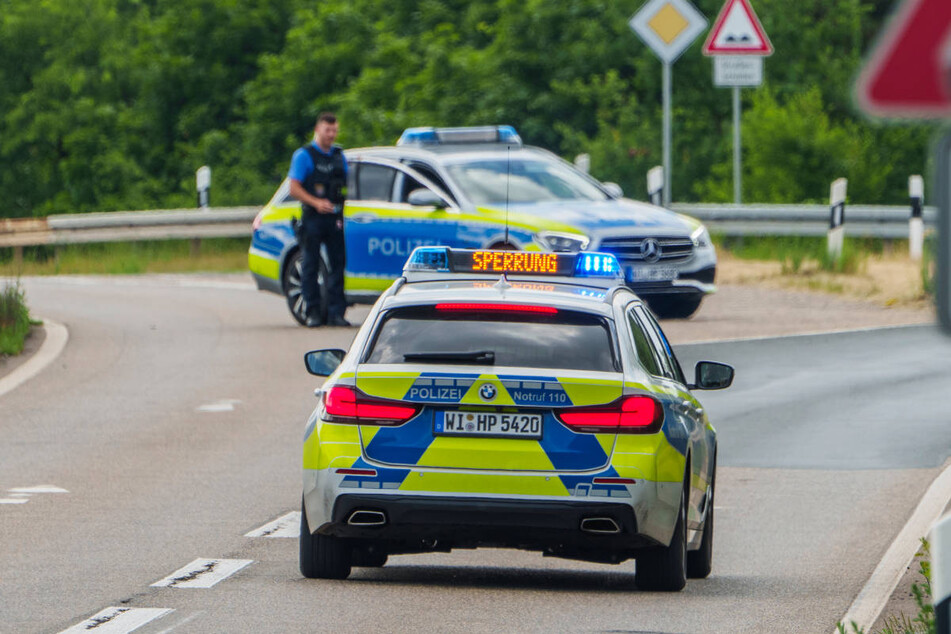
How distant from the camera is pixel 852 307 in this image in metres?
22.8

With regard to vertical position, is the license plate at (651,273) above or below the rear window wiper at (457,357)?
below

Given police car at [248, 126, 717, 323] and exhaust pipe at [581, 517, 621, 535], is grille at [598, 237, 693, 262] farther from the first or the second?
exhaust pipe at [581, 517, 621, 535]

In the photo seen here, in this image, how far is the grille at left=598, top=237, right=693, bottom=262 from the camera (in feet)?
63.3

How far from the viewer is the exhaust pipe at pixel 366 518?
8.70 m

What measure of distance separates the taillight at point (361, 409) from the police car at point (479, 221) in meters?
10.3

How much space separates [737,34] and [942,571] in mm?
21699

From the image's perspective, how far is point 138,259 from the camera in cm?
3212

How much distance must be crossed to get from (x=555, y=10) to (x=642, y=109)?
2846 millimetres

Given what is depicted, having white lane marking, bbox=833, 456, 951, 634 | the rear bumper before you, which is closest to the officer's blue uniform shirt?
white lane marking, bbox=833, 456, 951, 634

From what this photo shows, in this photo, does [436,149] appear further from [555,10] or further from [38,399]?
[555,10]

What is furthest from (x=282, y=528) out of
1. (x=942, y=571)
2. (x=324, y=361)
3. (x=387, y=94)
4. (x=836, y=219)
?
(x=387, y=94)

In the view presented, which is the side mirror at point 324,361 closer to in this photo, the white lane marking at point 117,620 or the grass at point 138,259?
the white lane marking at point 117,620

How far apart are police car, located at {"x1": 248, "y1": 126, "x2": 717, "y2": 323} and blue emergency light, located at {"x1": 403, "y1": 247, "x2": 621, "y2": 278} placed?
9.20 m

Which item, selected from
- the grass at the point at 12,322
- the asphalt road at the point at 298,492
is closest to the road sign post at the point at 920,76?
the asphalt road at the point at 298,492
